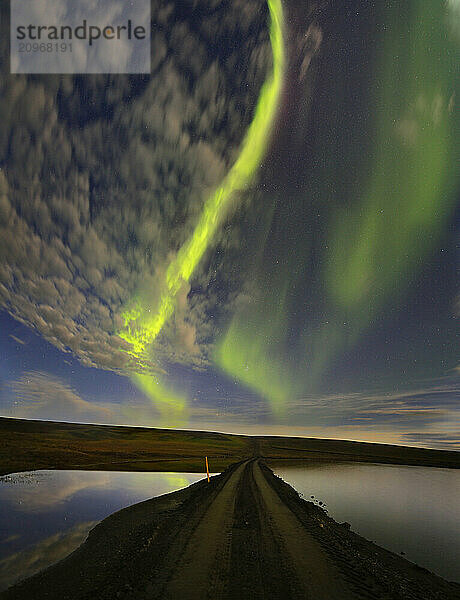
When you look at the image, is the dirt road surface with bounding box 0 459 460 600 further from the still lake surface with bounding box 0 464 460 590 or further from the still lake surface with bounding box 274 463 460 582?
the still lake surface with bounding box 274 463 460 582

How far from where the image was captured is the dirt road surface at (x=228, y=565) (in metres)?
11.6

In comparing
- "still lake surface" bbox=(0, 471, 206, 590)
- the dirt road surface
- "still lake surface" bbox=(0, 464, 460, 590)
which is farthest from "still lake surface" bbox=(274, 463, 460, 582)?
"still lake surface" bbox=(0, 471, 206, 590)

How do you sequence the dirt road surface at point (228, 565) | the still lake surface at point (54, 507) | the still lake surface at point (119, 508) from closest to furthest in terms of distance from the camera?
the dirt road surface at point (228, 565), the still lake surface at point (54, 507), the still lake surface at point (119, 508)

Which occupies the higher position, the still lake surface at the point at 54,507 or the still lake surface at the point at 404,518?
the still lake surface at the point at 54,507

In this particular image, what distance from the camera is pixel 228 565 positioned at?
13.7 metres

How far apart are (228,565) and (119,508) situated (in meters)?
15.8

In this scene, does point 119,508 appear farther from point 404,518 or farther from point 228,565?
point 404,518

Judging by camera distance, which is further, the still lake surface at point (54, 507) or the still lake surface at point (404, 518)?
the still lake surface at point (404, 518)

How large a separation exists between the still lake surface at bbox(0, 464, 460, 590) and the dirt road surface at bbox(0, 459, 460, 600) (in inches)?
58.0

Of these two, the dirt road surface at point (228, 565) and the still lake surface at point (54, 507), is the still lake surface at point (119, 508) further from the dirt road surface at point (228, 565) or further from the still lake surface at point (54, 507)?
the dirt road surface at point (228, 565)

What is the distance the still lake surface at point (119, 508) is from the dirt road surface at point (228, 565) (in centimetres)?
147

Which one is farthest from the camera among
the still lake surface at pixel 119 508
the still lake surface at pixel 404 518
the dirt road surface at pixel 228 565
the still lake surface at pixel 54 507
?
the still lake surface at pixel 404 518

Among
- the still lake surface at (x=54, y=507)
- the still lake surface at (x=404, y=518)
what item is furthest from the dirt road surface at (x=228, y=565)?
the still lake surface at (x=404, y=518)

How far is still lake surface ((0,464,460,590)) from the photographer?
670 inches
